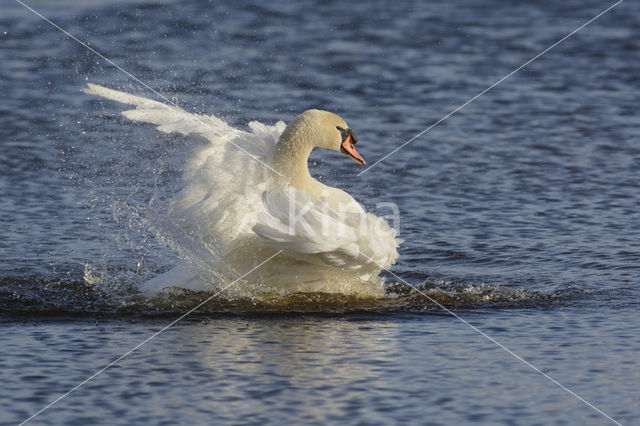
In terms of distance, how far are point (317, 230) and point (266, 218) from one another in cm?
37

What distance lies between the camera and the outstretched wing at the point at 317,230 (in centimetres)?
751

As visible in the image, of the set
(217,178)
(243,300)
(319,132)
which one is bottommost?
(243,300)

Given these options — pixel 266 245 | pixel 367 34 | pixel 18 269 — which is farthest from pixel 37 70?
pixel 266 245

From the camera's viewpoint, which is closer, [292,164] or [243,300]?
[292,164]

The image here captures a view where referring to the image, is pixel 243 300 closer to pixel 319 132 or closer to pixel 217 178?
pixel 217 178

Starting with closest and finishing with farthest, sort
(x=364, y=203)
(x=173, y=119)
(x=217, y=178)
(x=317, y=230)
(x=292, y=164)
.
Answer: (x=317, y=230)
(x=217, y=178)
(x=292, y=164)
(x=173, y=119)
(x=364, y=203)

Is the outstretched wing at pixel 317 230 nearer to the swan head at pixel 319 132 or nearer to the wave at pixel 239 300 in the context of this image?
the wave at pixel 239 300

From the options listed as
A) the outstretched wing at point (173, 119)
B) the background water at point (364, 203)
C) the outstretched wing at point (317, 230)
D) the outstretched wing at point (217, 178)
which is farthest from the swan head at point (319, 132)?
the outstretched wing at point (317, 230)

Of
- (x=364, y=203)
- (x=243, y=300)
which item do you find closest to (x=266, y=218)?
(x=243, y=300)

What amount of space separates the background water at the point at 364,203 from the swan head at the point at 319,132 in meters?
1.01

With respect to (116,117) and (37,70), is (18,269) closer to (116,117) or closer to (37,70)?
(116,117)

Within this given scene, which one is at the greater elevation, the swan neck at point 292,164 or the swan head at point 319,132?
the swan head at point 319,132

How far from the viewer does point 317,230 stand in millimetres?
7520

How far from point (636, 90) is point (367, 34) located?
498cm
